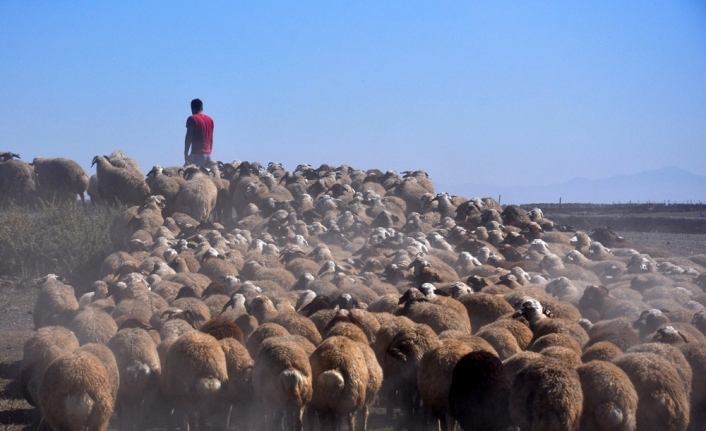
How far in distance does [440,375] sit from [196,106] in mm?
16458

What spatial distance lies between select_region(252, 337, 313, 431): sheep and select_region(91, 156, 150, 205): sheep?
47.3 feet

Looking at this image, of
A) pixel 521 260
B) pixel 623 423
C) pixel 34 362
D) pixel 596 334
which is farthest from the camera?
pixel 521 260

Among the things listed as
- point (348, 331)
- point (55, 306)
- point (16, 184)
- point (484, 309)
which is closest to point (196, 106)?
point (16, 184)

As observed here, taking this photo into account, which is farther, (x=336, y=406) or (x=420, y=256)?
(x=420, y=256)

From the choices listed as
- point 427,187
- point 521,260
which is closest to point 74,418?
point 521,260

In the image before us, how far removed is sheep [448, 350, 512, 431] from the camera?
7.28 meters

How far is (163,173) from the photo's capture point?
2341cm

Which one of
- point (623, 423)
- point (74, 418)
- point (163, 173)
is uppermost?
point (163, 173)

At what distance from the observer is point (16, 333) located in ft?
46.2

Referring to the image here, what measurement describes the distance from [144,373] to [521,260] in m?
10.8

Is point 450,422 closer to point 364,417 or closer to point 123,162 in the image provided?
point 364,417

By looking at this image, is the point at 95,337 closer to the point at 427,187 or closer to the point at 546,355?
the point at 546,355

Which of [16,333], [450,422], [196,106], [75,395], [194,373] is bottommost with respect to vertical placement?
[16,333]

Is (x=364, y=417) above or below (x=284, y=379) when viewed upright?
below
